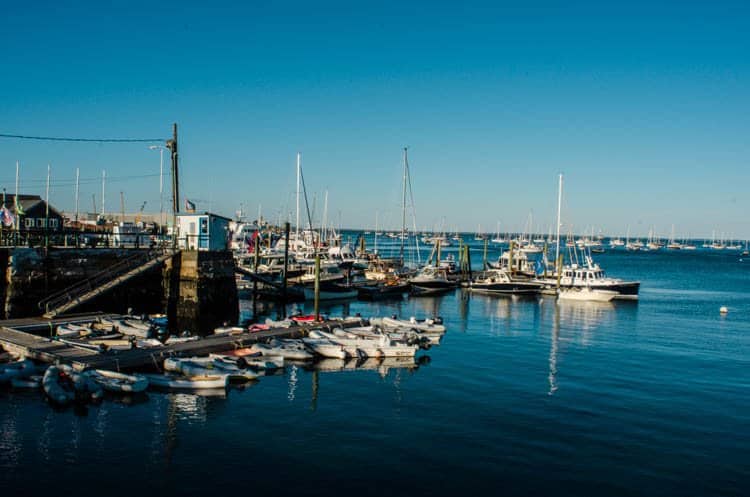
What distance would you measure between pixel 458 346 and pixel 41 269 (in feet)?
82.6

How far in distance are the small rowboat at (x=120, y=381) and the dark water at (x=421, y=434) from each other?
800 millimetres

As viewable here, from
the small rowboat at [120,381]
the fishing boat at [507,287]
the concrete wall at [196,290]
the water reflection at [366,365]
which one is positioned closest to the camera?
the small rowboat at [120,381]

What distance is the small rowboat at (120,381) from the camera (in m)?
22.9

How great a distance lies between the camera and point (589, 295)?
65.0 meters

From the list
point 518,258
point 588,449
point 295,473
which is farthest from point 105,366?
point 518,258

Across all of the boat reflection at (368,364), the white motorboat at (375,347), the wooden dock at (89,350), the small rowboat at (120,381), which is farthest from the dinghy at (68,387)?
the white motorboat at (375,347)

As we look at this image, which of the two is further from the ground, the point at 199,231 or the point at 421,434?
the point at 199,231

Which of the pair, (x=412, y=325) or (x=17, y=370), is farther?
(x=412, y=325)

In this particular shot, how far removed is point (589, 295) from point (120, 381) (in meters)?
53.7

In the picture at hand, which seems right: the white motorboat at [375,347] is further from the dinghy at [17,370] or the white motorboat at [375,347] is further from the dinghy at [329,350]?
the dinghy at [17,370]

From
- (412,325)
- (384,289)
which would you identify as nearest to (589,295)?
(384,289)

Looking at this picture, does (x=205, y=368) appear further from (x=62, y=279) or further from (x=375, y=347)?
(x=62, y=279)

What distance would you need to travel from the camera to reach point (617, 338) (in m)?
41.8

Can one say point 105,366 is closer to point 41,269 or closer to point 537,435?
point 41,269
